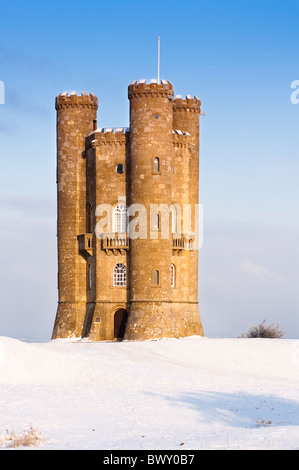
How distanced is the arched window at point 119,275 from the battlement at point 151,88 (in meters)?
11.6

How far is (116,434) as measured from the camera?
21312mm

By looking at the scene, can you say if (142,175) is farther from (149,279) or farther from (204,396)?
(204,396)

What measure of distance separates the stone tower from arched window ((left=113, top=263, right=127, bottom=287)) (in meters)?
0.07

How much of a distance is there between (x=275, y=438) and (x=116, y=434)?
4597 millimetres

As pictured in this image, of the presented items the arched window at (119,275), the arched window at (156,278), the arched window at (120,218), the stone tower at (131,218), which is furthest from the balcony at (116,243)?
the arched window at (156,278)

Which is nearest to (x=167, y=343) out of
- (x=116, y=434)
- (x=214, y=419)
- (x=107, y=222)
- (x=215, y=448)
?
(x=107, y=222)

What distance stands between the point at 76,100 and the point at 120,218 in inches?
404

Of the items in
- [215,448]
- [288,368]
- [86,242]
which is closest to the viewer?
[215,448]

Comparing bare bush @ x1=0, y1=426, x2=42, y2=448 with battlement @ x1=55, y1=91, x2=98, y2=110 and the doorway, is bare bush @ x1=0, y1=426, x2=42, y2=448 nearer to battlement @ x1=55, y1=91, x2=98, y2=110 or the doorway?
the doorway

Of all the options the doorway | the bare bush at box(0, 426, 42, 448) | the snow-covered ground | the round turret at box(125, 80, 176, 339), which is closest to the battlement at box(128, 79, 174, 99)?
the round turret at box(125, 80, 176, 339)

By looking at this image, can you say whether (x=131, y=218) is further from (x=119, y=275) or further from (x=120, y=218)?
(x=119, y=275)

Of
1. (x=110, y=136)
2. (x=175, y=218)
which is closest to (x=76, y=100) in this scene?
(x=110, y=136)

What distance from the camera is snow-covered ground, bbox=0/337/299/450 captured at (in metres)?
20.7

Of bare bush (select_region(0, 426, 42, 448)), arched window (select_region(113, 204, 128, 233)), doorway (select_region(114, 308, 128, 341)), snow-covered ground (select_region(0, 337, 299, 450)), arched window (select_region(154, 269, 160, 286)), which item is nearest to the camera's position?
bare bush (select_region(0, 426, 42, 448))
